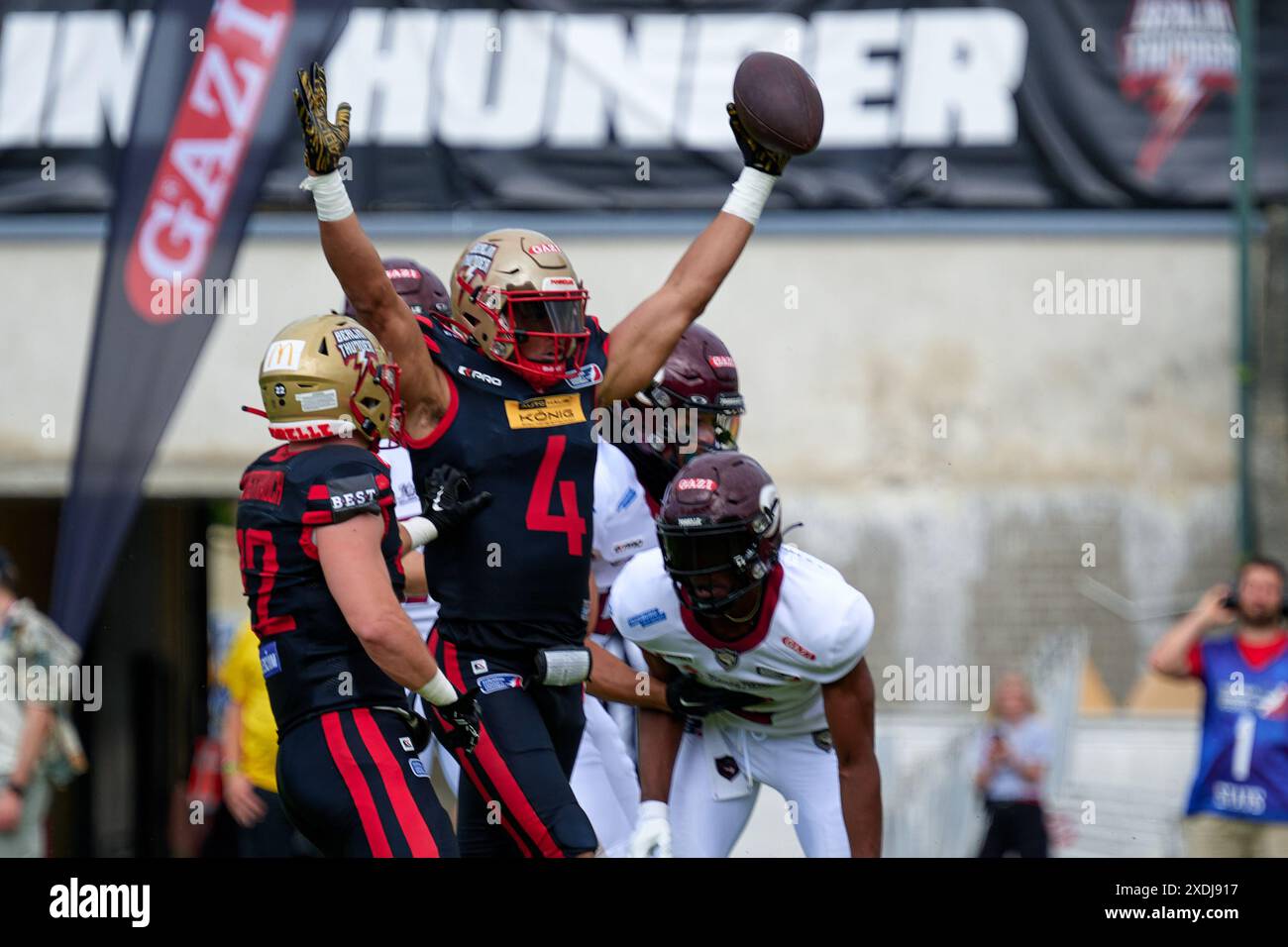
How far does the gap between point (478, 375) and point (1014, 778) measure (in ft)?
15.5

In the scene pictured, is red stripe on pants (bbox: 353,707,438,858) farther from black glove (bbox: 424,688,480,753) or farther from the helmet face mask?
the helmet face mask

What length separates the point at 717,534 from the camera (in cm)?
527

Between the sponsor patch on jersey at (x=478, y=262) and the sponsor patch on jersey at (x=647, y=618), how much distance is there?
1079 millimetres

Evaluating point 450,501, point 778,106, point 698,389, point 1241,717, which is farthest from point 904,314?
point 450,501

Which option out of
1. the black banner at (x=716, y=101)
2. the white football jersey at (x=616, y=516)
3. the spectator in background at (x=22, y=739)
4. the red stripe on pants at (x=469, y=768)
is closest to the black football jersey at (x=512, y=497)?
the red stripe on pants at (x=469, y=768)

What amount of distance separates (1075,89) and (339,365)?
7593mm

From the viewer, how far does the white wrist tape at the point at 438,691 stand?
4855 millimetres

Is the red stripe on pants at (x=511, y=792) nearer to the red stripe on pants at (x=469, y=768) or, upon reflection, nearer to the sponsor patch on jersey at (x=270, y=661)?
the red stripe on pants at (x=469, y=768)

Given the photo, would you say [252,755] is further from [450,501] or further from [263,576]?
[263,576]

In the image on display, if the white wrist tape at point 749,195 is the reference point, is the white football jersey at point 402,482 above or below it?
below

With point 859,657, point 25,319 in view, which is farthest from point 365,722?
point 25,319

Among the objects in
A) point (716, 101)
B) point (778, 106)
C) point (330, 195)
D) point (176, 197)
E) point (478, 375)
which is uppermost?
point (716, 101)

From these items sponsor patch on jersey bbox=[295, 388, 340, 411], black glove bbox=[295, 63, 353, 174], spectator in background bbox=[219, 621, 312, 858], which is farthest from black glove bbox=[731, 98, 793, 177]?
spectator in background bbox=[219, 621, 312, 858]

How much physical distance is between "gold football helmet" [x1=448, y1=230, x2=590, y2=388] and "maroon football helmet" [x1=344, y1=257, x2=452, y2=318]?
1.11 metres
